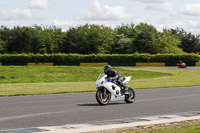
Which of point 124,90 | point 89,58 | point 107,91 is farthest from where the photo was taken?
point 89,58

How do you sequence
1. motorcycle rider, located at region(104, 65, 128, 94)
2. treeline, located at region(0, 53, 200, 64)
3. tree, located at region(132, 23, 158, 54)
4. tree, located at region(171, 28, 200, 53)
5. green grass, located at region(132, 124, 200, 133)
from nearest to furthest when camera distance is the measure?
green grass, located at region(132, 124, 200, 133)
motorcycle rider, located at region(104, 65, 128, 94)
treeline, located at region(0, 53, 200, 64)
tree, located at region(132, 23, 158, 54)
tree, located at region(171, 28, 200, 53)

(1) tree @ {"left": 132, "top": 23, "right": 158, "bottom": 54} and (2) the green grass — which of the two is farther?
(1) tree @ {"left": 132, "top": 23, "right": 158, "bottom": 54}

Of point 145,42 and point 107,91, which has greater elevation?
point 145,42

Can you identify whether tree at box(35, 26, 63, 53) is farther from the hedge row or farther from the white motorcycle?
the white motorcycle

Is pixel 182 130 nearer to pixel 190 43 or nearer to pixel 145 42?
pixel 145 42

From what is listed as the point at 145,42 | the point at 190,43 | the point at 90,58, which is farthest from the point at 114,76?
the point at 190,43

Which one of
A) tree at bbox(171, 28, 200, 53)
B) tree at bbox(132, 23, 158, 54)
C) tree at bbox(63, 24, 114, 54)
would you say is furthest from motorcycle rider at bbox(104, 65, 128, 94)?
tree at bbox(171, 28, 200, 53)

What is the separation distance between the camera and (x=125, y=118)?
10.9 meters

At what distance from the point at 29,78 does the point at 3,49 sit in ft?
263

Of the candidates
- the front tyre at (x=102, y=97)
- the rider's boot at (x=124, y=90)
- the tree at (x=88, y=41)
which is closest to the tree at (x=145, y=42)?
the tree at (x=88, y=41)

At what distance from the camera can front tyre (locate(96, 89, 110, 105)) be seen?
14.4 m

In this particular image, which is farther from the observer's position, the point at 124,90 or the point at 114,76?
the point at 124,90

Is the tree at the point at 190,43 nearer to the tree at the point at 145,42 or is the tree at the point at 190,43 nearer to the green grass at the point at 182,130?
the tree at the point at 145,42

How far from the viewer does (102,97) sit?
14578mm
